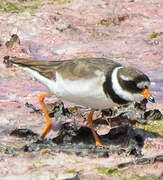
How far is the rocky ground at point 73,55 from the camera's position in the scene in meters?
6.04

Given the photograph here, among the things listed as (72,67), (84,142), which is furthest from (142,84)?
(84,142)

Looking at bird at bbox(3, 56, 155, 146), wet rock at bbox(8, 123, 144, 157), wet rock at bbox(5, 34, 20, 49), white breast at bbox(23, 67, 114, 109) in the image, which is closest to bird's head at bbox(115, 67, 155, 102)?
bird at bbox(3, 56, 155, 146)

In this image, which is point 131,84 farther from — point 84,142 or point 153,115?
point 153,115

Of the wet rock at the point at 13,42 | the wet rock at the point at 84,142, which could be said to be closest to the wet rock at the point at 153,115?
the wet rock at the point at 84,142

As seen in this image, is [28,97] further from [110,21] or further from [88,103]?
[110,21]

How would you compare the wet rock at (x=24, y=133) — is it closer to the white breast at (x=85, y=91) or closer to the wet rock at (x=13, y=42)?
the white breast at (x=85, y=91)

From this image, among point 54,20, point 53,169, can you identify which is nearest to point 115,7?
point 54,20

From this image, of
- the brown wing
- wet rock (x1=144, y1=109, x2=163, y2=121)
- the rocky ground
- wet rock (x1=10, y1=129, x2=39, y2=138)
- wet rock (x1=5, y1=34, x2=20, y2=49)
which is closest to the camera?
the rocky ground

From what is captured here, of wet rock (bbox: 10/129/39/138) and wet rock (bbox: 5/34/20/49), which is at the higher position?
wet rock (bbox: 5/34/20/49)

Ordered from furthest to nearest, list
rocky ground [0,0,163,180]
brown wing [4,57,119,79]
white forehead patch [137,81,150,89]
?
brown wing [4,57,119,79] → white forehead patch [137,81,150,89] → rocky ground [0,0,163,180]

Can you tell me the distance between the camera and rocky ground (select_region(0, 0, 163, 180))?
6.04 meters

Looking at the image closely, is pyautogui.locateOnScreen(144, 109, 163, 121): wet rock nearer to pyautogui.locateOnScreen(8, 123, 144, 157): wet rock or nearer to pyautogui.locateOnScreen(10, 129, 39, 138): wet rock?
pyautogui.locateOnScreen(8, 123, 144, 157): wet rock

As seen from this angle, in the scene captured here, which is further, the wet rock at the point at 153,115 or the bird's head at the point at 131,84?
the wet rock at the point at 153,115

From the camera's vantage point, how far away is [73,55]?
1137 centimetres
